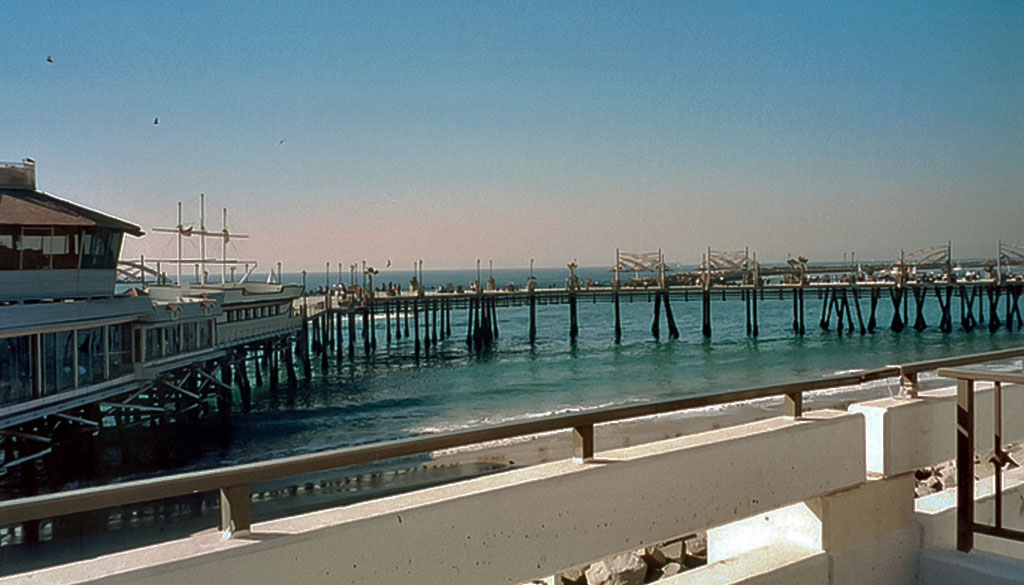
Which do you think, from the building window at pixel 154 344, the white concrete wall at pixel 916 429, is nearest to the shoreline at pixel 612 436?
the building window at pixel 154 344

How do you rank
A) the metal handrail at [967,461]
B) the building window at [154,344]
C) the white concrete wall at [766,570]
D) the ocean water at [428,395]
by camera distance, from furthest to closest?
1. the building window at [154,344]
2. the ocean water at [428,395]
3. the metal handrail at [967,461]
4. the white concrete wall at [766,570]

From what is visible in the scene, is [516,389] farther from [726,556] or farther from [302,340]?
[726,556]

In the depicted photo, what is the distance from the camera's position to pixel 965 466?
12.8ft

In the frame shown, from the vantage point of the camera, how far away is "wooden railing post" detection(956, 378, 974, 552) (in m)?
3.90

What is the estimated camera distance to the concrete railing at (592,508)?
212 cm

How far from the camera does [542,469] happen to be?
2900 mm

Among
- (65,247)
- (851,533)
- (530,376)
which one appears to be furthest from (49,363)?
(530,376)

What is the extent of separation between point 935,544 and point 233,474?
361 centimetres

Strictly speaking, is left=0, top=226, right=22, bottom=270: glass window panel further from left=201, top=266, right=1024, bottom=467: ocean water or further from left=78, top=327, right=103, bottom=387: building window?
left=201, top=266, right=1024, bottom=467: ocean water

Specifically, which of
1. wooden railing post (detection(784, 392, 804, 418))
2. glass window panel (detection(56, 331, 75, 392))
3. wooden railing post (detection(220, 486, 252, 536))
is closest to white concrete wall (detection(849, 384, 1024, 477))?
wooden railing post (detection(784, 392, 804, 418))

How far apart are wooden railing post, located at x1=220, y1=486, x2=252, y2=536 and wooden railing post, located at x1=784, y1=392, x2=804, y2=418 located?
2.51 metres

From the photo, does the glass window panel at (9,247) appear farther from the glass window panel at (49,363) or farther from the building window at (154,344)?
the glass window panel at (49,363)

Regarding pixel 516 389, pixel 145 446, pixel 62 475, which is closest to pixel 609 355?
pixel 516 389

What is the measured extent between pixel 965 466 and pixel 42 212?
22468mm
